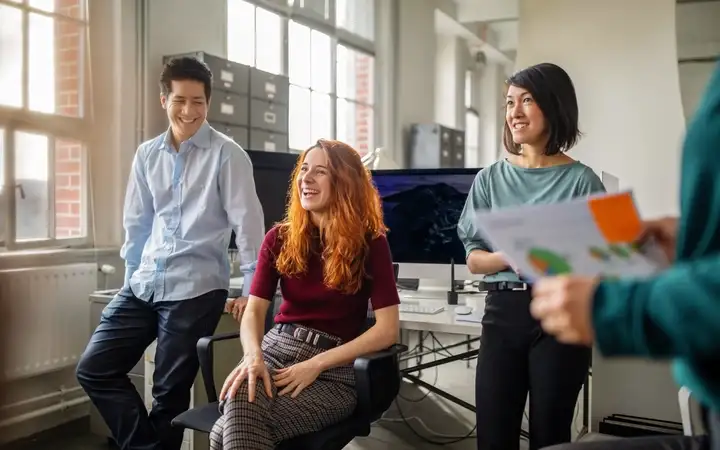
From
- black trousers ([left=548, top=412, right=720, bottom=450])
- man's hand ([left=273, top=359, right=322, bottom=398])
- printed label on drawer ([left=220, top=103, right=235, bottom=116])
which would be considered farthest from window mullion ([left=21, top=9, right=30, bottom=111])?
black trousers ([left=548, top=412, right=720, bottom=450])

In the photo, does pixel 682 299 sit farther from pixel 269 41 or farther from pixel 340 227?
pixel 269 41

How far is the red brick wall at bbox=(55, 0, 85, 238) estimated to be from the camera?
3.15 metres

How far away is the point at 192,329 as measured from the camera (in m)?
2.10

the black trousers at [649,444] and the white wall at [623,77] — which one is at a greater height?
the white wall at [623,77]

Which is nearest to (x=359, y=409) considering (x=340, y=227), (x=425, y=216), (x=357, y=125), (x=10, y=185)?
(x=340, y=227)

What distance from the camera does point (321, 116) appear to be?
18.1 ft

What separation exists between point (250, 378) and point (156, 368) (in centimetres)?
59

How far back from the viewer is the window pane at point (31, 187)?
2.94 m

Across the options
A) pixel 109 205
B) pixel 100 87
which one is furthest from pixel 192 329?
pixel 100 87

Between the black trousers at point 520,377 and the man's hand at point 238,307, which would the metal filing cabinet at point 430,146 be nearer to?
the man's hand at point 238,307

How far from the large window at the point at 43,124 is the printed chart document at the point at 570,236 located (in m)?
2.70

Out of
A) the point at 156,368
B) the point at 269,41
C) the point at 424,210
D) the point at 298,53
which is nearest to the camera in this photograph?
the point at 156,368

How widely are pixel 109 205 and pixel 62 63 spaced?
719 mm

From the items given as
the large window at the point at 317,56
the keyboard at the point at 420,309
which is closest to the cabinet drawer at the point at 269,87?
the large window at the point at 317,56
